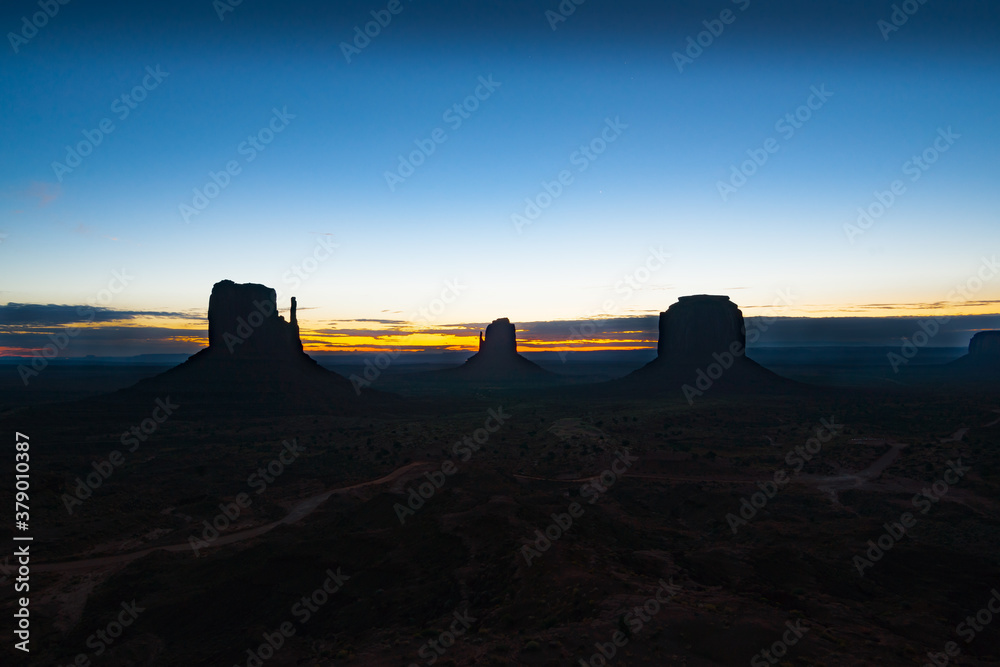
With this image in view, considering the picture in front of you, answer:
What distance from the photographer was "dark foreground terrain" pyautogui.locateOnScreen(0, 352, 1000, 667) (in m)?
16.2

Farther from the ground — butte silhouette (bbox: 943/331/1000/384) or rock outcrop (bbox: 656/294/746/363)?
rock outcrop (bbox: 656/294/746/363)

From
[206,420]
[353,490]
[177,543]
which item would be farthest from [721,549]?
[206,420]

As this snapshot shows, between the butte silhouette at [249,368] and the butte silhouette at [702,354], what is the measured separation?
5826 cm

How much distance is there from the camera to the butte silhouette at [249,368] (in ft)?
261

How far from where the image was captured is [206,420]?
72000mm

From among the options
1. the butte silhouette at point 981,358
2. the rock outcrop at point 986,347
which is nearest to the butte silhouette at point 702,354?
the butte silhouette at point 981,358

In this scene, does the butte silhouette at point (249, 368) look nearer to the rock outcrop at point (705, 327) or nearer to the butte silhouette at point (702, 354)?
the butte silhouette at point (702, 354)

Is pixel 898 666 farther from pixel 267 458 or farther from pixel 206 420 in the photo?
pixel 206 420

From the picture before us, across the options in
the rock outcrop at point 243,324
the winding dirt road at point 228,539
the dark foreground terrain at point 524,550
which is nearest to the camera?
the dark foreground terrain at point 524,550

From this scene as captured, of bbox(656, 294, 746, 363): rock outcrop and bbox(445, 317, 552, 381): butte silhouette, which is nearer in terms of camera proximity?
bbox(656, 294, 746, 363): rock outcrop

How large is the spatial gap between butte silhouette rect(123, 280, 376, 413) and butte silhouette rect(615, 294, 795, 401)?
58.3 m

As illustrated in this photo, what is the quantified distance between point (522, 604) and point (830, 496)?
93.2 ft

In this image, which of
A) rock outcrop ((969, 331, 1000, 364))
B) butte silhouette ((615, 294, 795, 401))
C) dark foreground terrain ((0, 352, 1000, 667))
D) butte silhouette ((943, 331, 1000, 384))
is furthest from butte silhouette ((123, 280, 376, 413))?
rock outcrop ((969, 331, 1000, 364))

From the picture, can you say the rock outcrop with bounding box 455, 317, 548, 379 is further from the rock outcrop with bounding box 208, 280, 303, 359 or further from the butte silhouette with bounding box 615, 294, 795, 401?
the rock outcrop with bounding box 208, 280, 303, 359
